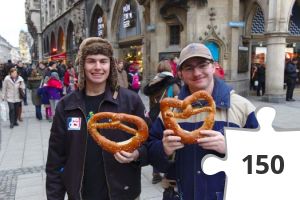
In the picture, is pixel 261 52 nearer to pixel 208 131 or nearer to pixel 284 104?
pixel 284 104

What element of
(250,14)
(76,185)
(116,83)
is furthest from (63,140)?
(250,14)

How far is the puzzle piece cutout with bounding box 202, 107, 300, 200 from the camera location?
1789 mm

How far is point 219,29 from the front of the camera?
14.6 metres

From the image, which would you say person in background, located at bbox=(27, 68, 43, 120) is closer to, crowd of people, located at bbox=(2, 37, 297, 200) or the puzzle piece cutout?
crowd of people, located at bbox=(2, 37, 297, 200)

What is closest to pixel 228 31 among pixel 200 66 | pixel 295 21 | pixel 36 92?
pixel 295 21

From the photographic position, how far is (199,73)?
2004mm

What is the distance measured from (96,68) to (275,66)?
41.8 feet

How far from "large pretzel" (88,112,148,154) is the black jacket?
20 cm

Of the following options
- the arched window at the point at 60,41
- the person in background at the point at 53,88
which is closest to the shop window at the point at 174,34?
the person in background at the point at 53,88

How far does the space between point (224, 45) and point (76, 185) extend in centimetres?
1320

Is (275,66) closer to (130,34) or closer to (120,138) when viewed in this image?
(130,34)

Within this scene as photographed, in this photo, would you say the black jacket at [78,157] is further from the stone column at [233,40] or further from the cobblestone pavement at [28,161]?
the stone column at [233,40]

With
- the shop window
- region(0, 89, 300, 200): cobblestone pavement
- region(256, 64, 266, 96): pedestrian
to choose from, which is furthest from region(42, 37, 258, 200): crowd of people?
region(256, 64, 266, 96): pedestrian

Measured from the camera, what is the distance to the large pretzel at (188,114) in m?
1.80
